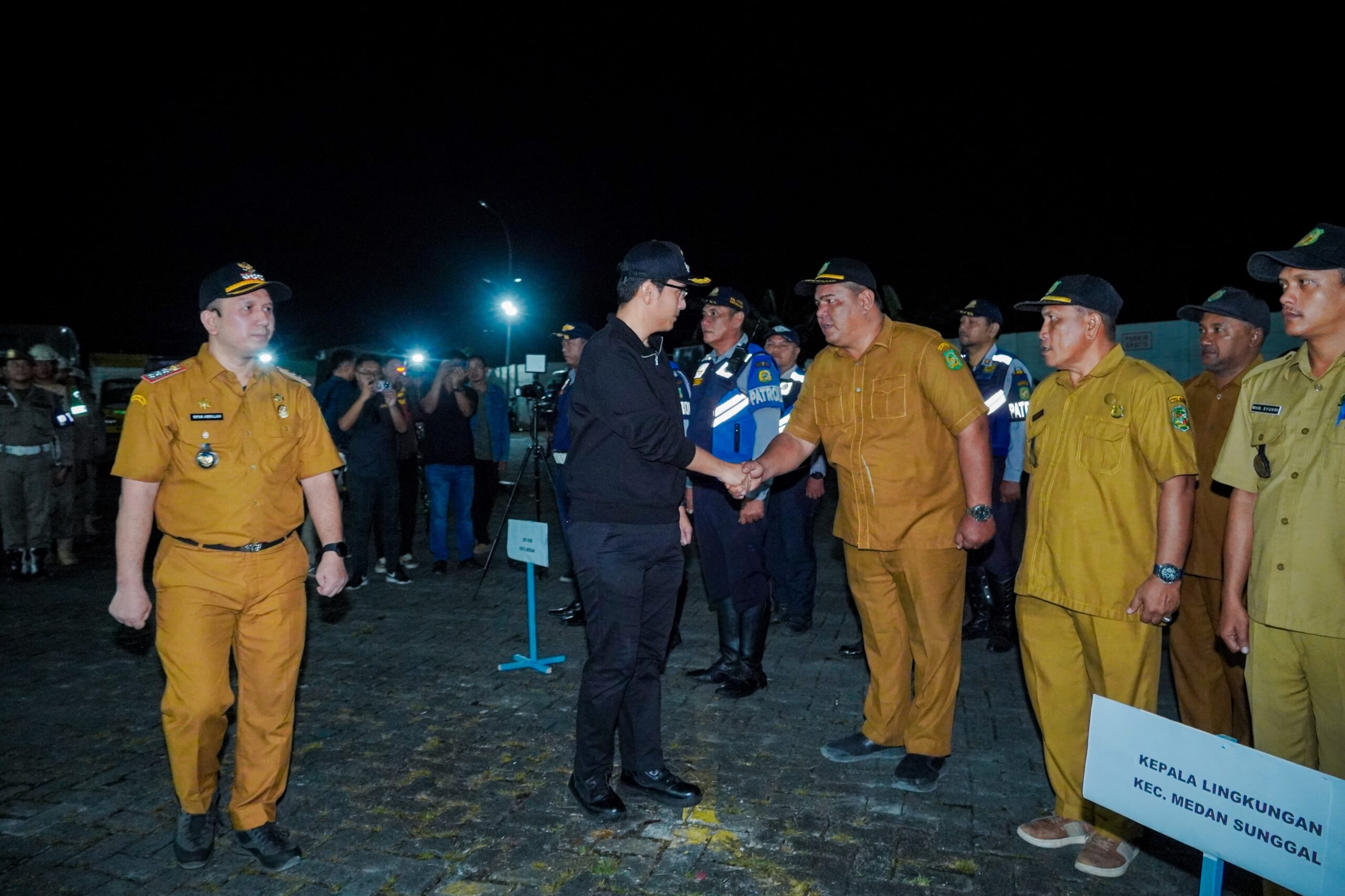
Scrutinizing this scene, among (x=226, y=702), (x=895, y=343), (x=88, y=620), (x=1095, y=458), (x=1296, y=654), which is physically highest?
(x=895, y=343)

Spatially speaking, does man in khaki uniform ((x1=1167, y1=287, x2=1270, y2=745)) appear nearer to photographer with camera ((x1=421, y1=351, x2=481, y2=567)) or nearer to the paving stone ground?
the paving stone ground

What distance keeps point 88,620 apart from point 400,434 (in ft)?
10.3

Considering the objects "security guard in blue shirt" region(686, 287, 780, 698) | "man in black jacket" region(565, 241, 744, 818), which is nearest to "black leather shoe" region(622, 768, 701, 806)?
"man in black jacket" region(565, 241, 744, 818)

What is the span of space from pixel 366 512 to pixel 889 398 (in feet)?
18.8

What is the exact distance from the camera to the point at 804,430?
4449mm

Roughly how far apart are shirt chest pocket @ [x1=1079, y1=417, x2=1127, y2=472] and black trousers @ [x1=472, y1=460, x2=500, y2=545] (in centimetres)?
704

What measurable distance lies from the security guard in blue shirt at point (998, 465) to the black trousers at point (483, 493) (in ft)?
17.5

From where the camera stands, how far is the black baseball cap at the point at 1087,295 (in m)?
3.37

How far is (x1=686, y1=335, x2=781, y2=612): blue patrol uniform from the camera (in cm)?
523

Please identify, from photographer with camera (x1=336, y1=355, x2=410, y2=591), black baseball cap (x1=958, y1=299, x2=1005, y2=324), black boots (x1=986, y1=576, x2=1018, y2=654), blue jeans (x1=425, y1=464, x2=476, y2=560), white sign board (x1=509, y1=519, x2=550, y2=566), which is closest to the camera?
white sign board (x1=509, y1=519, x2=550, y2=566)

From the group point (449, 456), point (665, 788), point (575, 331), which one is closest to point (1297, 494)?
point (665, 788)

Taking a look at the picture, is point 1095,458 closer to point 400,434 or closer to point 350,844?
point 350,844

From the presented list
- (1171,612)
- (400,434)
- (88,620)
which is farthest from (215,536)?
(400,434)

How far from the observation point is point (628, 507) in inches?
141
